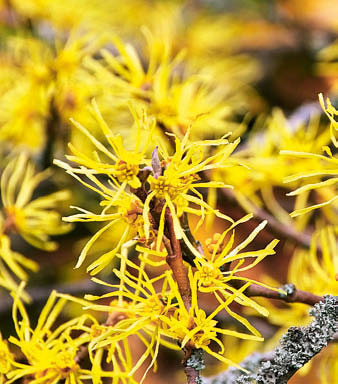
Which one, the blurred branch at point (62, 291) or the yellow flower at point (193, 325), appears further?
the blurred branch at point (62, 291)

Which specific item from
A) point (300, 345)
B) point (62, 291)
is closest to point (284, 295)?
point (300, 345)

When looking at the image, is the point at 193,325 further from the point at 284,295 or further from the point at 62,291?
the point at 62,291

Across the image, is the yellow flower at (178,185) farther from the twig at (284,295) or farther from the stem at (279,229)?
the stem at (279,229)

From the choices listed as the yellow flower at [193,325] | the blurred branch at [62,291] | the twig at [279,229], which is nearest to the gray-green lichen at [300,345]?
the yellow flower at [193,325]

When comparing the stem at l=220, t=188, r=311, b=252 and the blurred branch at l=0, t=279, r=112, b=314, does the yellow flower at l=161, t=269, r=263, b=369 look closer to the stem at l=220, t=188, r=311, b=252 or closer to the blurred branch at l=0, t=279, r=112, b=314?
the stem at l=220, t=188, r=311, b=252

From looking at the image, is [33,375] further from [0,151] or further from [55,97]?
[0,151]

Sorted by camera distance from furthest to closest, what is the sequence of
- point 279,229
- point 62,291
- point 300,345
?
point 62,291 → point 279,229 → point 300,345

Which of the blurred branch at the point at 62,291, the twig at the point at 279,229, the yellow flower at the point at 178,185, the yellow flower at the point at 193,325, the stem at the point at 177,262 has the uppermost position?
the yellow flower at the point at 178,185

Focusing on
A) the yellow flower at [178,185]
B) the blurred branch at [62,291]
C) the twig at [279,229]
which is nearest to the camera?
the yellow flower at [178,185]
